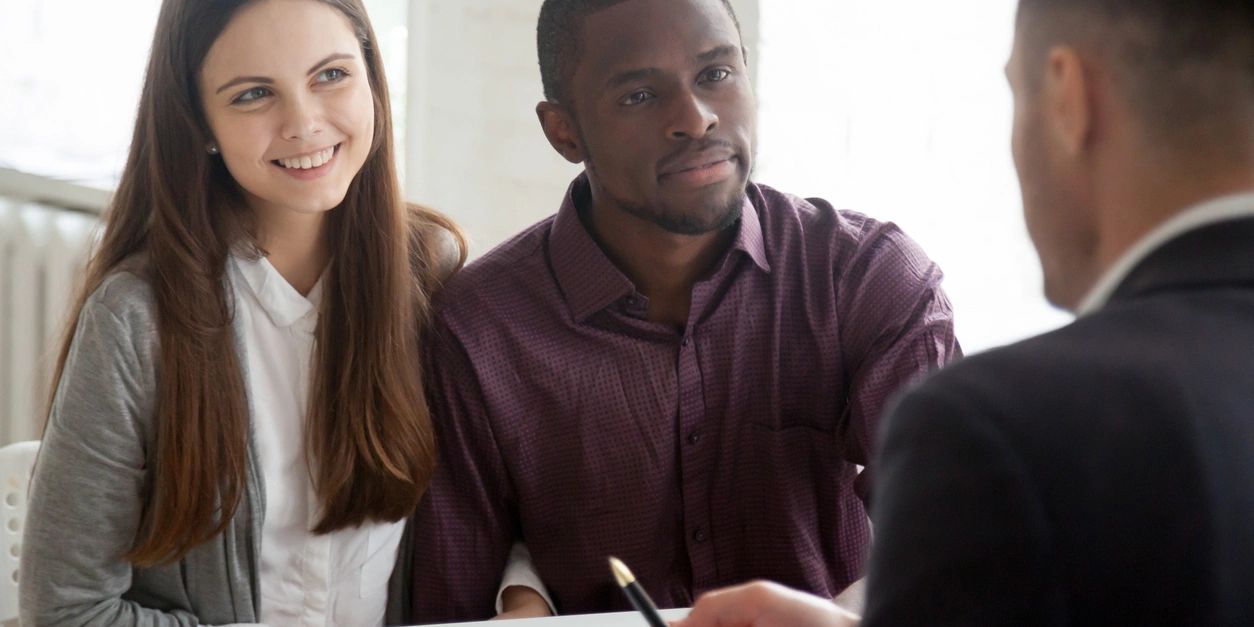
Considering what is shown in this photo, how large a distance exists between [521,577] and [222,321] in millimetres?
469

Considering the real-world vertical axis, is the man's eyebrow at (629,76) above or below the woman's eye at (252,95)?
above

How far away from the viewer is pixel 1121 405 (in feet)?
2.09

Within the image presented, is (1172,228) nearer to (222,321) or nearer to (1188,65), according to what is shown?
(1188,65)

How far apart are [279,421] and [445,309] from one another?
0.25 meters

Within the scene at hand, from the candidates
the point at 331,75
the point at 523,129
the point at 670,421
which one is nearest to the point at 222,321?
the point at 331,75

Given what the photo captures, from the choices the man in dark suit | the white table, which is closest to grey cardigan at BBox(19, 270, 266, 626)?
the white table

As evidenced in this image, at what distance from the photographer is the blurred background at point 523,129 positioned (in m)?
2.34

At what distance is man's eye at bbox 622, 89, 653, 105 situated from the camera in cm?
171

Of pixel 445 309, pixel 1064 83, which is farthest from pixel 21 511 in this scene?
pixel 1064 83

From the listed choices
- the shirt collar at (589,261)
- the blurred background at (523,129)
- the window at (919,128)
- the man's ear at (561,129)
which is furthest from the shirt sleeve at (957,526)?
the window at (919,128)

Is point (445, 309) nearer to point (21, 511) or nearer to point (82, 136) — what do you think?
point (21, 511)

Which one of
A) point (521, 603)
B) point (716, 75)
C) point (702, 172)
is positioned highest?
point (716, 75)

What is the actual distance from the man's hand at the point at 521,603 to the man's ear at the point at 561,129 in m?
0.54

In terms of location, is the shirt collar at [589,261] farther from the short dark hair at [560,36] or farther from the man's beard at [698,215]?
the short dark hair at [560,36]
